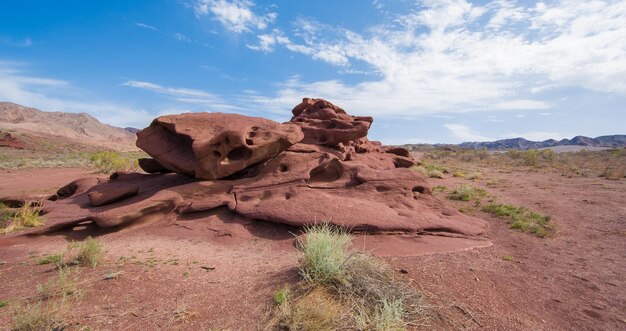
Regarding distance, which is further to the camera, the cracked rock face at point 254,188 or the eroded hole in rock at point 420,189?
the eroded hole in rock at point 420,189

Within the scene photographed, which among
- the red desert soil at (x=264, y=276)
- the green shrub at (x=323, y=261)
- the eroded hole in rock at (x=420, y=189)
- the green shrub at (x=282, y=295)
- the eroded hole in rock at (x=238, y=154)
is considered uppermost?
the eroded hole in rock at (x=238, y=154)

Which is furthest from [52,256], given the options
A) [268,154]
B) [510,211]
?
[510,211]

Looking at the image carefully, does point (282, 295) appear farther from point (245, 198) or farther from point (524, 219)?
point (524, 219)

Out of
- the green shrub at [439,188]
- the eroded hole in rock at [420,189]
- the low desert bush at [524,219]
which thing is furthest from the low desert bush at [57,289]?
the green shrub at [439,188]

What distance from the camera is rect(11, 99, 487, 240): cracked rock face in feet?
25.6

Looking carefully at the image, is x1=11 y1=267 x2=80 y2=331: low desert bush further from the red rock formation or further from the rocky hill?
the rocky hill

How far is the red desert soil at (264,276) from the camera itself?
414 cm

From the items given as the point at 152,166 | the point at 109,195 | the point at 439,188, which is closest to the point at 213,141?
Result: the point at 109,195

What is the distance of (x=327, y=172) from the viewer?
10234 millimetres

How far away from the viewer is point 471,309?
4.34m

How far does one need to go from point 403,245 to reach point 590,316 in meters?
3.13

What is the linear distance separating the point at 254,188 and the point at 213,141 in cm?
182

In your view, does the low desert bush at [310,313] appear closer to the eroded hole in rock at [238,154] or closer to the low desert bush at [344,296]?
the low desert bush at [344,296]

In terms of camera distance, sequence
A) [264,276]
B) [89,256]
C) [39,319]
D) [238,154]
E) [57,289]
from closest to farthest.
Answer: [39,319] → [57,289] → [264,276] → [89,256] → [238,154]
